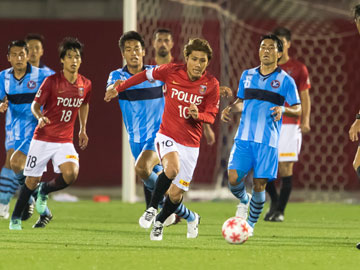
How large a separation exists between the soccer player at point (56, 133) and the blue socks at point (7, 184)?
1461 mm

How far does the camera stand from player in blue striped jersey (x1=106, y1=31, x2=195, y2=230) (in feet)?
28.8

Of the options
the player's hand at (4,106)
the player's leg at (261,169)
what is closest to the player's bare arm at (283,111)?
the player's leg at (261,169)

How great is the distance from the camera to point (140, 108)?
29.2ft

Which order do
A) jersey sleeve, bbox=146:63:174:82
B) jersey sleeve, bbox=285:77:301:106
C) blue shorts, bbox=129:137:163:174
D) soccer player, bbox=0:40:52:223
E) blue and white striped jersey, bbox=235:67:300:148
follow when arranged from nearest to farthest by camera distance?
jersey sleeve, bbox=146:63:174:82
blue and white striped jersey, bbox=235:67:300:148
jersey sleeve, bbox=285:77:301:106
blue shorts, bbox=129:137:163:174
soccer player, bbox=0:40:52:223

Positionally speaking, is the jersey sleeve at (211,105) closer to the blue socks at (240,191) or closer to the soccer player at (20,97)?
the blue socks at (240,191)

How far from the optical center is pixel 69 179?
8508mm

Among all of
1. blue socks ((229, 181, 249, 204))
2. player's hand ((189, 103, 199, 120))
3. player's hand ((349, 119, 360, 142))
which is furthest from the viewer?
blue socks ((229, 181, 249, 204))

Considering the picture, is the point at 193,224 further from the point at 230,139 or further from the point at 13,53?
the point at 230,139

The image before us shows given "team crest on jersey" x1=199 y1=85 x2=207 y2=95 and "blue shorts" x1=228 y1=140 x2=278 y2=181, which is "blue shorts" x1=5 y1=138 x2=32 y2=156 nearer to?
"blue shorts" x1=228 y1=140 x2=278 y2=181

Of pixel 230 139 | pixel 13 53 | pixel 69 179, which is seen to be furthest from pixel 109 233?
pixel 230 139

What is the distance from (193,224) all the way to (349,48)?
7.80 meters

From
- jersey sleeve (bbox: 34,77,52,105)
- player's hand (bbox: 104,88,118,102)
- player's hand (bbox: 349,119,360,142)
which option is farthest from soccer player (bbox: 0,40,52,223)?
player's hand (bbox: 349,119,360,142)

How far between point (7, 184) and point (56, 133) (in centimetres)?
181

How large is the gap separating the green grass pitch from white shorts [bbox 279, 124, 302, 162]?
715 millimetres
